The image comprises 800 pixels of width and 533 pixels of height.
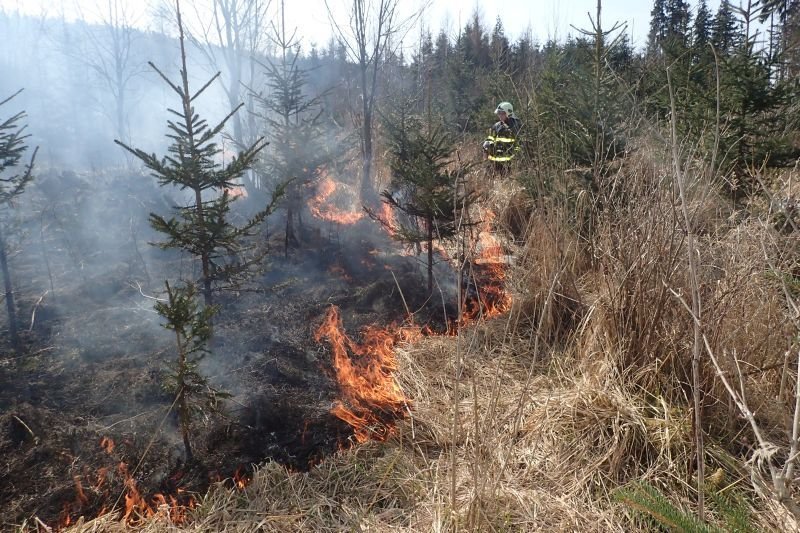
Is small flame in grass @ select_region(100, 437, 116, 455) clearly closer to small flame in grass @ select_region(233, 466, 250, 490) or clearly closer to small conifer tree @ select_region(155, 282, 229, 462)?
small conifer tree @ select_region(155, 282, 229, 462)

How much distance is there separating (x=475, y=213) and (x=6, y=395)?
6.37m

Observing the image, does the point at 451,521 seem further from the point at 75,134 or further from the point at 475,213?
the point at 75,134

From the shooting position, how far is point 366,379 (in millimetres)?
4148

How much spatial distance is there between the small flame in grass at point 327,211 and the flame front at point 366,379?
394 centimetres

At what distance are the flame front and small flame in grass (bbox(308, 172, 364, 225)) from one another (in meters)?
3.94

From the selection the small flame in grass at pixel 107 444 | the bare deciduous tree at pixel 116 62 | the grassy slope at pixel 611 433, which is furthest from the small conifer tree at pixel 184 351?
the bare deciduous tree at pixel 116 62

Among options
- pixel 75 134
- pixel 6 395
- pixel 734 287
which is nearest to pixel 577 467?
pixel 734 287

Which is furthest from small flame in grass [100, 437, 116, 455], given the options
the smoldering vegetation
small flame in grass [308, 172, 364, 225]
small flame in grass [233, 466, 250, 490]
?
small flame in grass [308, 172, 364, 225]

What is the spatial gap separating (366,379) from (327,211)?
6140 mm

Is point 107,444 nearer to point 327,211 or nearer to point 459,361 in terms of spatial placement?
point 459,361

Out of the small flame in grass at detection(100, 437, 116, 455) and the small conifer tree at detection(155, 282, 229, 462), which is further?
the small flame in grass at detection(100, 437, 116, 455)

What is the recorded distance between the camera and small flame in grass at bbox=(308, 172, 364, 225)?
920 cm

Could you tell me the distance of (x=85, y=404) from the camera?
11.9ft

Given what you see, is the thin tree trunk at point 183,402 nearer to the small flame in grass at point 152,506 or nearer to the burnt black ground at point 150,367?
the burnt black ground at point 150,367
